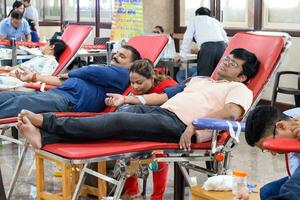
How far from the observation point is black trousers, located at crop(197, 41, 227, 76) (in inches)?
232

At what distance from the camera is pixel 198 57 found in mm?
6047

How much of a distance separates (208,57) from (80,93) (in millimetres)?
2690

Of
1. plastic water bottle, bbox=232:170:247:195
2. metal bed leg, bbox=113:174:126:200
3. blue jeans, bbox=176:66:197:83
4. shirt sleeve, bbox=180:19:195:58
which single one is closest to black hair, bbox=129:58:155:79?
metal bed leg, bbox=113:174:126:200

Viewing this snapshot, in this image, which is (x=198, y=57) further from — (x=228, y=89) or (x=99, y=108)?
(x=228, y=89)

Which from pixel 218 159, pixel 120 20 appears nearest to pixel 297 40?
pixel 120 20

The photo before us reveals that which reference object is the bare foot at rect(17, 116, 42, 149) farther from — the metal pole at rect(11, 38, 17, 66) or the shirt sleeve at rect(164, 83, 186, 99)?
the metal pole at rect(11, 38, 17, 66)

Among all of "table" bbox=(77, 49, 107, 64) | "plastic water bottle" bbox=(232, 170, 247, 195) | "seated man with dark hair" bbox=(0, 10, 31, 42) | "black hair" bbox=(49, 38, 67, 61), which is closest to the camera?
"plastic water bottle" bbox=(232, 170, 247, 195)

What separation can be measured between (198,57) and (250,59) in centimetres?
305

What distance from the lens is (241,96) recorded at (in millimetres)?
2801

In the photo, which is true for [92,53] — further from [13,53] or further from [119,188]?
[119,188]

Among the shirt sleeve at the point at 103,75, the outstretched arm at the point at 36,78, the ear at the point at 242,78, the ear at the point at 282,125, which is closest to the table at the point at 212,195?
the ear at the point at 282,125

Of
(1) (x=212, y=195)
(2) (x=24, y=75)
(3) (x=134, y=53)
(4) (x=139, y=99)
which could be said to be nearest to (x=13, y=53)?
(2) (x=24, y=75)

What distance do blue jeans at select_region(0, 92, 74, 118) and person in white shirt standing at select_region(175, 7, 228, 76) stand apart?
2.65 metres

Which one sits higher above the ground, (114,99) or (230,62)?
(230,62)
